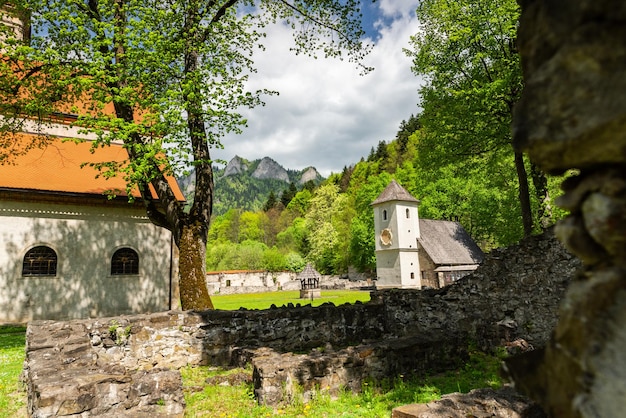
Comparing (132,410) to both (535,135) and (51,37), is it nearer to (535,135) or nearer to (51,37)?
(535,135)

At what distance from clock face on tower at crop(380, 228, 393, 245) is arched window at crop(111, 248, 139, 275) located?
2477 cm

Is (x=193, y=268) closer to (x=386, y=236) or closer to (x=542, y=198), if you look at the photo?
(x=542, y=198)

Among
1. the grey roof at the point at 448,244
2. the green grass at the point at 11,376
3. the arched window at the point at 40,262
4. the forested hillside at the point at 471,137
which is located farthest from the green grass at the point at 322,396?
the grey roof at the point at 448,244

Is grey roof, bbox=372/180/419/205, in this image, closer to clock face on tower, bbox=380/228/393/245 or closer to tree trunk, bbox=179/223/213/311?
clock face on tower, bbox=380/228/393/245

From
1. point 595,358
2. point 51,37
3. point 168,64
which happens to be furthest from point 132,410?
point 51,37

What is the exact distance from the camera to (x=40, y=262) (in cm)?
1719

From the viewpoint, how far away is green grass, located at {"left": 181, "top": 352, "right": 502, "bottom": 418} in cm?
591

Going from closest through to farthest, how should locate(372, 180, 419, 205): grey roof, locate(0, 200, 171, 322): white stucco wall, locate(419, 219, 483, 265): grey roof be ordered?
locate(0, 200, 171, 322): white stucco wall, locate(419, 219, 483, 265): grey roof, locate(372, 180, 419, 205): grey roof

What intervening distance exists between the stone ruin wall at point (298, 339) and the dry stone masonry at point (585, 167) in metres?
4.82

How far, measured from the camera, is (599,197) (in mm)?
1450

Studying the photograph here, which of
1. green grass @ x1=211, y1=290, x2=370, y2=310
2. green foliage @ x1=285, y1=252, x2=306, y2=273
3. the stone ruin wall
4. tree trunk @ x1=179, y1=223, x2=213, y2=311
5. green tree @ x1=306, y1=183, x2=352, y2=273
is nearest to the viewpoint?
the stone ruin wall

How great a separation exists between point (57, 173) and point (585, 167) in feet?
71.0

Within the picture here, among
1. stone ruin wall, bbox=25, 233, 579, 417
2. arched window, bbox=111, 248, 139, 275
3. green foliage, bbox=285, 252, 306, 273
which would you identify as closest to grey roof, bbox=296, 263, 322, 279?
arched window, bbox=111, 248, 139, 275

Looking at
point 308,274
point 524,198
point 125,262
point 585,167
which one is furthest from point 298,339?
point 308,274
